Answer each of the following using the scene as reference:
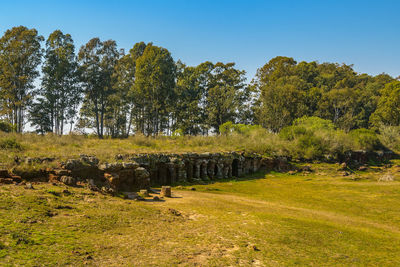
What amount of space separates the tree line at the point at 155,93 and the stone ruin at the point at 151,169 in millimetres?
20823

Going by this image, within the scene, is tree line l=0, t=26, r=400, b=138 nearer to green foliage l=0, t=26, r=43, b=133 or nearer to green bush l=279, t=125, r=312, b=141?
green foliage l=0, t=26, r=43, b=133

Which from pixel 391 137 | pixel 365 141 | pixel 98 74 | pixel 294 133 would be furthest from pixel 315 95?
pixel 98 74

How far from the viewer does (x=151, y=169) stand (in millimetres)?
19984

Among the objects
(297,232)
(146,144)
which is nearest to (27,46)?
(146,144)

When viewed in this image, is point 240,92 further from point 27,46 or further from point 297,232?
point 297,232

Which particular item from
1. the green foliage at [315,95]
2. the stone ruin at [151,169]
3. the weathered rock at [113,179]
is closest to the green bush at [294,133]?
the stone ruin at [151,169]

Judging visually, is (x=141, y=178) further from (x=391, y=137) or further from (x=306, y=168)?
(x=391, y=137)

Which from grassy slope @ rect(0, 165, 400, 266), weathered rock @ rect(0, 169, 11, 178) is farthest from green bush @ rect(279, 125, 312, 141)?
weathered rock @ rect(0, 169, 11, 178)

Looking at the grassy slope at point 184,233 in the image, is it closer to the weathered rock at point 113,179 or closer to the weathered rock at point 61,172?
the weathered rock at point 61,172

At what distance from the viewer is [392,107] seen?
168 feet

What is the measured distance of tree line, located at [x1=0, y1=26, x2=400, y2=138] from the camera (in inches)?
1414

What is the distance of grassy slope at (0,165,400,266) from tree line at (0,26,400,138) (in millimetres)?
30620

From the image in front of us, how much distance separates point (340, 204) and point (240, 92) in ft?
132

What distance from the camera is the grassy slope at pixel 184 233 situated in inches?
235
